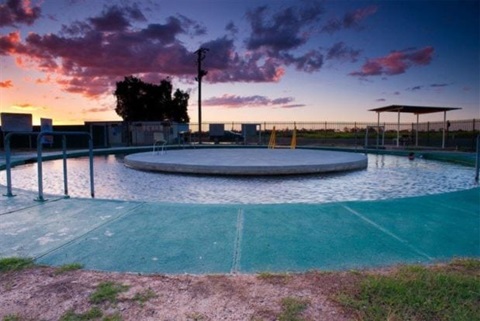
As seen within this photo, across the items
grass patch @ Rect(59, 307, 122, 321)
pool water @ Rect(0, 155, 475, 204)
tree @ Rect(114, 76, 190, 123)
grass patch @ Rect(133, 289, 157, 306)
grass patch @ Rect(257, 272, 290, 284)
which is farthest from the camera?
tree @ Rect(114, 76, 190, 123)

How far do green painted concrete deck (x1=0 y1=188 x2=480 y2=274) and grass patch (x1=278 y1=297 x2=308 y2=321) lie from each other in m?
0.51

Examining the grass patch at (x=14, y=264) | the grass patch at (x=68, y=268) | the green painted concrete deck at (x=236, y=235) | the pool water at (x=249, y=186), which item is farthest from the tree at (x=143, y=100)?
the grass patch at (x=68, y=268)

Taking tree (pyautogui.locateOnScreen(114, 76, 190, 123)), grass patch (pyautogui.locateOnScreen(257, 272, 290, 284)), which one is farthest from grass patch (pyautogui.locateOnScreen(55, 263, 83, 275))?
tree (pyautogui.locateOnScreen(114, 76, 190, 123))

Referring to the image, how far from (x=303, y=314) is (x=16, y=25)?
51.5ft

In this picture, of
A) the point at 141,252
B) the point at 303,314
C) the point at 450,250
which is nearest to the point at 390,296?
the point at 303,314

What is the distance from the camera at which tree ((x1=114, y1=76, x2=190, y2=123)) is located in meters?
49.6

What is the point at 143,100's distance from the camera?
164 ft

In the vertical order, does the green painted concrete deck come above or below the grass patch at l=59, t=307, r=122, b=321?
above

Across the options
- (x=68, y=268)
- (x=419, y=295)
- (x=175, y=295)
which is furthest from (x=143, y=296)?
(x=419, y=295)

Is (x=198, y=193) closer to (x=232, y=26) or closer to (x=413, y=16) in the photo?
(x=232, y=26)

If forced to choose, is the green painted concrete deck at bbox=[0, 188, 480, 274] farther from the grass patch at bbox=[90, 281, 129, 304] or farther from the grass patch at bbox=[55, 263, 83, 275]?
the grass patch at bbox=[90, 281, 129, 304]

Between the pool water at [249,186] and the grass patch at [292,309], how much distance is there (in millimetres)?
3684

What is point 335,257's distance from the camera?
109 inches

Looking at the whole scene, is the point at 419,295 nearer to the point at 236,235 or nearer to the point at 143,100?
the point at 236,235
